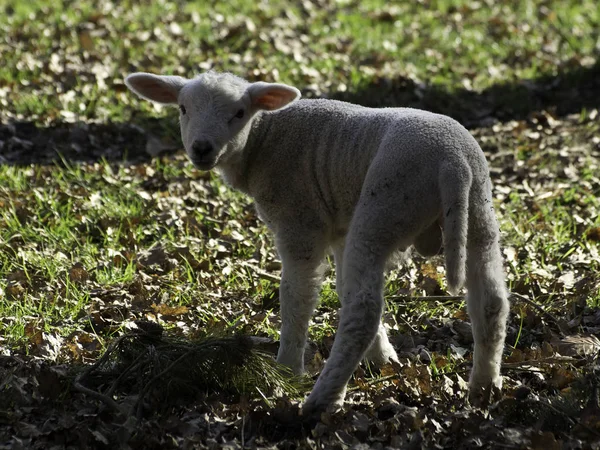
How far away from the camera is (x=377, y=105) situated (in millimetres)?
9742

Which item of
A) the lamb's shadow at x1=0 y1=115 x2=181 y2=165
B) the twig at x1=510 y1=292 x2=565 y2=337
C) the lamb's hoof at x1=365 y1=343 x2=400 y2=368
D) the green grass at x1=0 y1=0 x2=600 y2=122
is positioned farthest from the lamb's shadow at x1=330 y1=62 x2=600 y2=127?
the lamb's hoof at x1=365 y1=343 x2=400 y2=368

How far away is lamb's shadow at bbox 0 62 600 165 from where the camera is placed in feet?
28.8

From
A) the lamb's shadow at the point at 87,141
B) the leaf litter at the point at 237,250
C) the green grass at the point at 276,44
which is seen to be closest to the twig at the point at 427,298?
the leaf litter at the point at 237,250

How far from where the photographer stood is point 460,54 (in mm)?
11453

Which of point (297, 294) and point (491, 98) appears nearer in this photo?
point (297, 294)

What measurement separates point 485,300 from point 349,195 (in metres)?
→ 0.93

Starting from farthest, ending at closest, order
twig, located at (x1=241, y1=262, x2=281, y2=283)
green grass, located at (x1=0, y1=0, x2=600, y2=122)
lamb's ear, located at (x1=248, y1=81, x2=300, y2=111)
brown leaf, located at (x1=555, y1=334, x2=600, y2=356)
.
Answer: green grass, located at (x1=0, y1=0, x2=600, y2=122) < twig, located at (x1=241, y1=262, x2=281, y2=283) < brown leaf, located at (x1=555, y1=334, x2=600, y2=356) < lamb's ear, located at (x1=248, y1=81, x2=300, y2=111)

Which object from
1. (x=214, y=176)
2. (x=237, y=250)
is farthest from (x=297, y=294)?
(x=214, y=176)

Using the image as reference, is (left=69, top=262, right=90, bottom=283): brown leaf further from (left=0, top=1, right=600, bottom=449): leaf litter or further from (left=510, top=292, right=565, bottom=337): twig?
(left=510, top=292, right=565, bottom=337): twig

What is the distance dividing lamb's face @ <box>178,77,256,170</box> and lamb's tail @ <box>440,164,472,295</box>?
1.34 metres

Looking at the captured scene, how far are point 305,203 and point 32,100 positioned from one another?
5473 millimetres

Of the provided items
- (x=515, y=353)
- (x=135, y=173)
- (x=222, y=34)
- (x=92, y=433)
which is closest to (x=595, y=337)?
(x=515, y=353)

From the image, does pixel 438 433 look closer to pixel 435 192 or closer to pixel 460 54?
pixel 435 192

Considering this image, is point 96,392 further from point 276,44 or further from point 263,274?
point 276,44
